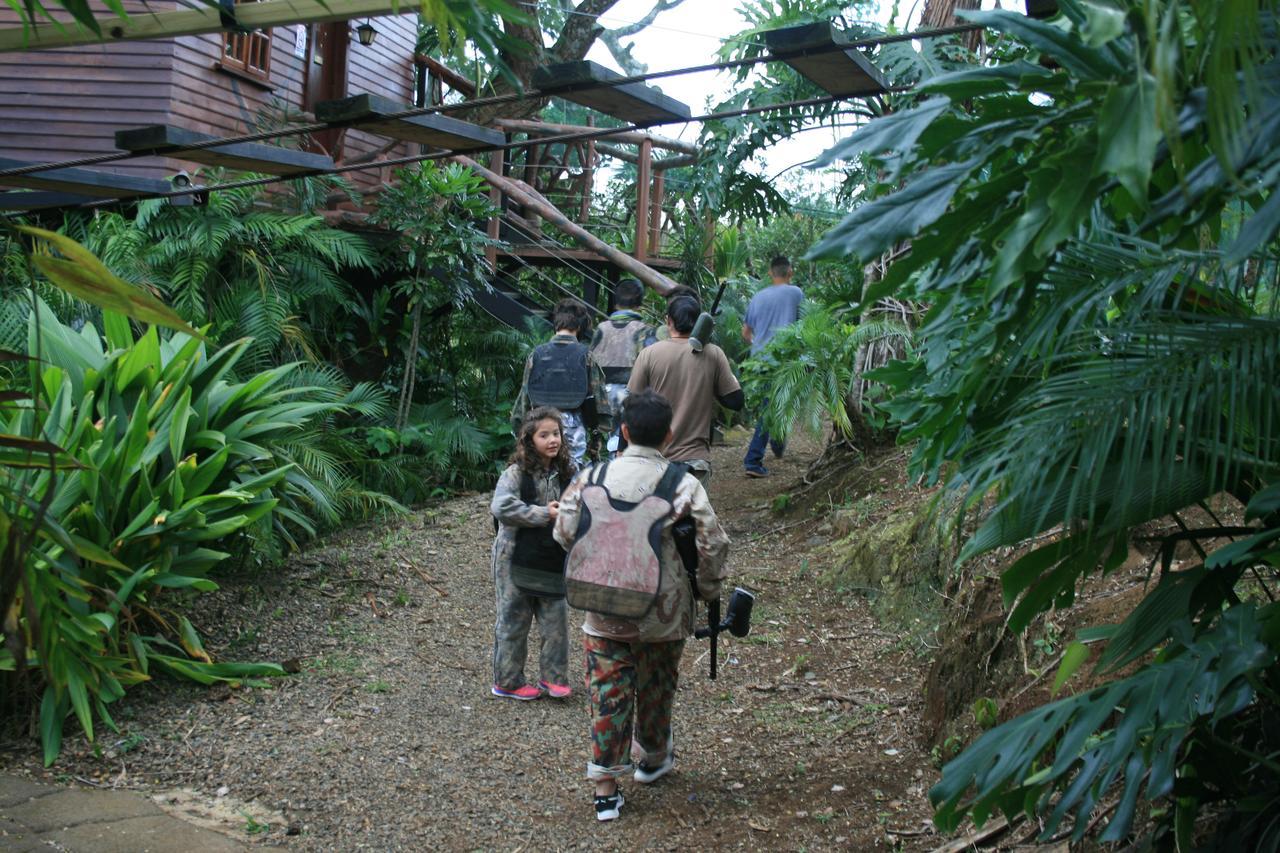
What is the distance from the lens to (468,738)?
561 cm

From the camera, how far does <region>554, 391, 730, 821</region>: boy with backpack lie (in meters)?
4.42

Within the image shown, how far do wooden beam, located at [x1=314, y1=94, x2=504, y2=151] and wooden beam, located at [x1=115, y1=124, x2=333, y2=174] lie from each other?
47cm

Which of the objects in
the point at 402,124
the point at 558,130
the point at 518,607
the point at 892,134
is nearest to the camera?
the point at 892,134

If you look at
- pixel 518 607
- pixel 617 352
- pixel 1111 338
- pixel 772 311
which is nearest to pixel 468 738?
pixel 518 607

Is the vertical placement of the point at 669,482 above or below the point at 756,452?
above

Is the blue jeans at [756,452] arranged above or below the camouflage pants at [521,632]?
above

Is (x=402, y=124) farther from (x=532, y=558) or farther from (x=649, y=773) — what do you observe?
(x=649, y=773)

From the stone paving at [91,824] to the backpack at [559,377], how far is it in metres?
3.76

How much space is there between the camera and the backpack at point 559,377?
796 centimetres

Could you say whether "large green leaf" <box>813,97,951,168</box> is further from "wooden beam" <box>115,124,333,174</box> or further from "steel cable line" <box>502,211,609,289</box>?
"steel cable line" <box>502,211,609,289</box>

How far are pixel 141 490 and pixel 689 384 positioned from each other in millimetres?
3067

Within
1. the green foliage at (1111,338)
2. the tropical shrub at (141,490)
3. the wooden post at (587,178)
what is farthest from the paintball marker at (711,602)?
the wooden post at (587,178)

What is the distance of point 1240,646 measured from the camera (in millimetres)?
2414

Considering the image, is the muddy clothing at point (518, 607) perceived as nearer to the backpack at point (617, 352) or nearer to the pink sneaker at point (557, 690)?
the pink sneaker at point (557, 690)
